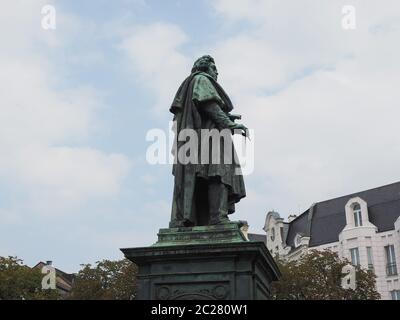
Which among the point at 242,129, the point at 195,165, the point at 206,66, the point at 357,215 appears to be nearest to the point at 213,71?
the point at 206,66

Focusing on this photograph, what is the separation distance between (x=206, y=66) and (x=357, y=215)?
41.8 metres

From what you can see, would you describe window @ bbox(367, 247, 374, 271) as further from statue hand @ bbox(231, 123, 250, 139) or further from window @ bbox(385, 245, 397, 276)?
statue hand @ bbox(231, 123, 250, 139)

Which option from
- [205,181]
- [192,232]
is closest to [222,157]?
[205,181]

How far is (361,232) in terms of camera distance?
4656cm

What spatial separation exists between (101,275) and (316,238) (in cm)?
2099

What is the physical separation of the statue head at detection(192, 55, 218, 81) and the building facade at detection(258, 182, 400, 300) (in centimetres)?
3813

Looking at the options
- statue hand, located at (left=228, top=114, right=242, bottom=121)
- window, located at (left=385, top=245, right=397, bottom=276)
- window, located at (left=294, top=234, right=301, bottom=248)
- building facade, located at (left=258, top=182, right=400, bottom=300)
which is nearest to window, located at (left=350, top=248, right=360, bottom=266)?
building facade, located at (left=258, top=182, right=400, bottom=300)

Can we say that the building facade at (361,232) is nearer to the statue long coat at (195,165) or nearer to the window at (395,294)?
the window at (395,294)

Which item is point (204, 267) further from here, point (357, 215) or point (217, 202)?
point (357, 215)

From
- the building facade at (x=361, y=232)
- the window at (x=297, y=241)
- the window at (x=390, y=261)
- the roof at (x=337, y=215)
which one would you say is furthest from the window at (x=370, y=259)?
the window at (x=297, y=241)

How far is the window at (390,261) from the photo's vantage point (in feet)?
144

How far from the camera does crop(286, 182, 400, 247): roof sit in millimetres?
47031
